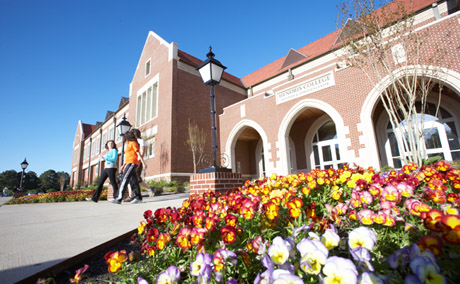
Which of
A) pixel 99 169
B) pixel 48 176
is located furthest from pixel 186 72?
pixel 48 176

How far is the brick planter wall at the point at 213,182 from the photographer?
3707 millimetres

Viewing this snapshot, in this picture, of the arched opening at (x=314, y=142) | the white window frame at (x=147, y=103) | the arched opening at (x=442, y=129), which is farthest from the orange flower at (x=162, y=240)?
the white window frame at (x=147, y=103)

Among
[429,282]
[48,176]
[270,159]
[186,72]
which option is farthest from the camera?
[48,176]

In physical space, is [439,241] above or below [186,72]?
below

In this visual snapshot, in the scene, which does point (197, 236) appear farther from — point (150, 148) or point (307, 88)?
point (150, 148)

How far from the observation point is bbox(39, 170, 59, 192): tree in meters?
64.5

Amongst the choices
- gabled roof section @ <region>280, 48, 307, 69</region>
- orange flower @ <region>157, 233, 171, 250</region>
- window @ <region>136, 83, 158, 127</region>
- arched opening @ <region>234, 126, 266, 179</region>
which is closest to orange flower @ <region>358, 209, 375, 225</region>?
orange flower @ <region>157, 233, 171, 250</region>

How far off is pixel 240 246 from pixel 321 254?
67cm

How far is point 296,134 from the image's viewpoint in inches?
556

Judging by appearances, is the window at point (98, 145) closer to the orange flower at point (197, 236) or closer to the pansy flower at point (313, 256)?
the orange flower at point (197, 236)

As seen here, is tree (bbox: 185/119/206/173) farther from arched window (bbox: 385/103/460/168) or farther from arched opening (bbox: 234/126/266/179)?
arched window (bbox: 385/103/460/168)

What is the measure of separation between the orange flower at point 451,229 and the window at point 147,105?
17588 mm

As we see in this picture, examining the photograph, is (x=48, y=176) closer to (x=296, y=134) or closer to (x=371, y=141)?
(x=296, y=134)

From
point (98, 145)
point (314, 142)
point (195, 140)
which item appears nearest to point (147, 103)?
point (195, 140)
